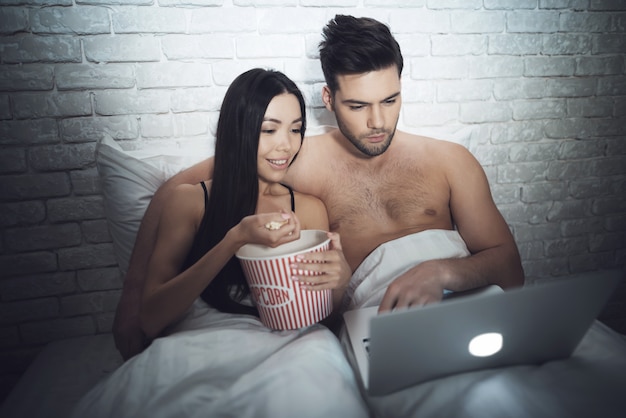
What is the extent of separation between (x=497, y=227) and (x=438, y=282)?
0.98ft

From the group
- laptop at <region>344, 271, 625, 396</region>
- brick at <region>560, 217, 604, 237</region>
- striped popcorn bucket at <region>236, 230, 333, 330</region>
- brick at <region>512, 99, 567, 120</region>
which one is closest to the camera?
laptop at <region>344, 271, 625, 396</region>

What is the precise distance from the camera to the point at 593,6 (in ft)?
4.42

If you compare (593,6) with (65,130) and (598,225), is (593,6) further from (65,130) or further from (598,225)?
(65,130)

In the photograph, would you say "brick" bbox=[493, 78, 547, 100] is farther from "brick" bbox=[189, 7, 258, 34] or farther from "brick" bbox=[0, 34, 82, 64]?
"brick" bbox=[0, 34, 82, 64]

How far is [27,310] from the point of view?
3.89 feet

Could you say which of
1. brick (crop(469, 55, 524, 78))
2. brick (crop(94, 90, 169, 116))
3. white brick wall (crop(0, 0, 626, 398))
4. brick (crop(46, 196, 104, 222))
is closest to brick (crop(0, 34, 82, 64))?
white brick wall (crop(0, 0, 626, 398))

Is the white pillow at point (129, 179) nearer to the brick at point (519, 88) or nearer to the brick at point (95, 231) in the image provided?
the brick at point (95, 231)

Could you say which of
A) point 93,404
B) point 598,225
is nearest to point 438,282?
point 93,404

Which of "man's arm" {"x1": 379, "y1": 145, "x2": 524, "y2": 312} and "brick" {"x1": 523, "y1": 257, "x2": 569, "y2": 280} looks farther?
"brick" {"x1": 523, "y1": 257, "x2": 569, "y2": 280}

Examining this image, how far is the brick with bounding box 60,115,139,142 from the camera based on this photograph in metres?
1.10

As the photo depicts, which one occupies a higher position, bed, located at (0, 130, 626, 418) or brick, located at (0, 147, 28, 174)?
brick, located at (0, 147, 28, 174)

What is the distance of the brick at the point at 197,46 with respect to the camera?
3.56 feet

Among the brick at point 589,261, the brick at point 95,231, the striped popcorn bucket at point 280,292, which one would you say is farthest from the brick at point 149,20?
the brick at point 589,261

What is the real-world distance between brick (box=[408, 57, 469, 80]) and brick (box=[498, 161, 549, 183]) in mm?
367
